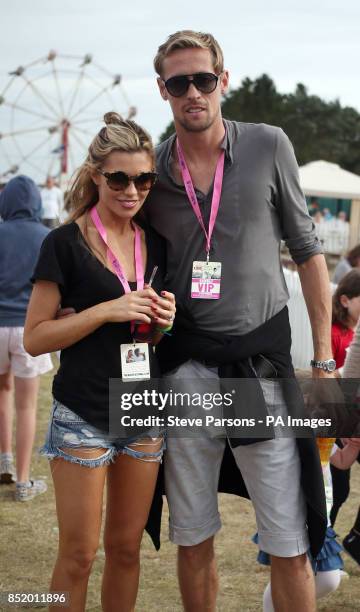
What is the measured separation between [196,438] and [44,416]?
4627 mm

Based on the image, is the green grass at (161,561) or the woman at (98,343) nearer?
the woman at (98,343)

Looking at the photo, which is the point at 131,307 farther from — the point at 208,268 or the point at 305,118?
the point at 305,118

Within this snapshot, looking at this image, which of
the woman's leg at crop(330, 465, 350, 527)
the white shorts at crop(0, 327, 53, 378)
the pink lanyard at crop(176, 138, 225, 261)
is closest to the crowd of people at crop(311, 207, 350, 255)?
the white shorts at crop(0, 327, 53, 378)

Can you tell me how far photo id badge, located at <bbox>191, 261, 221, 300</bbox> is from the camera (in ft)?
9.46

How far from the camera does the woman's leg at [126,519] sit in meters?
2.87

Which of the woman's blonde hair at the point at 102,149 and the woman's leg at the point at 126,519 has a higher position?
the woman's blonde hair at the point at 102,149

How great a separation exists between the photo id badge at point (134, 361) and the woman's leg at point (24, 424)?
2.58 meters

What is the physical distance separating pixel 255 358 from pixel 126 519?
0.72 metres

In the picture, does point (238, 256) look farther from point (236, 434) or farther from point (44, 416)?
point (44, 416)

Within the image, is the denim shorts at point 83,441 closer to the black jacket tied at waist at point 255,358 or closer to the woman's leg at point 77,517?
the woman's leg at point 77,517

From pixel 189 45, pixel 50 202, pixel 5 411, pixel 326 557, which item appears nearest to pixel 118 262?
pixel 189 45

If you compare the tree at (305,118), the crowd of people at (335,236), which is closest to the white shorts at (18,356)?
the crowd of people at (335,236)

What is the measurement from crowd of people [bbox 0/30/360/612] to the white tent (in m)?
18.4

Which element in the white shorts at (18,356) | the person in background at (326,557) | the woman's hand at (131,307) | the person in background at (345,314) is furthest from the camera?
the white shorts at (18,356)
